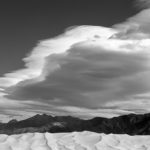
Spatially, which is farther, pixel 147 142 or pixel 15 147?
pixel 147 142

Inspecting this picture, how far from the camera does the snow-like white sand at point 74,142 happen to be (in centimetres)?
1148

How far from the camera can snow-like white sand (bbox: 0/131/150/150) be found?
1148 cm

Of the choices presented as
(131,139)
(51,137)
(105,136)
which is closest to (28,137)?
(51,137)

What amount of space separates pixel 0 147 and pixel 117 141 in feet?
12.9

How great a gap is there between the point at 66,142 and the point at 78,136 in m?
1.10

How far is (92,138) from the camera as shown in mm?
12977

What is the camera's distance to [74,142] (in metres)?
12.2

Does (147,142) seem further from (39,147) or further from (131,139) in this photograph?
(39,147)

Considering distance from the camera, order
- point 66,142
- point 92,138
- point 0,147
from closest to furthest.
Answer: point 0,147 < point 66,142 < point 92,138

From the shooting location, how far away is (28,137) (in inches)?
507

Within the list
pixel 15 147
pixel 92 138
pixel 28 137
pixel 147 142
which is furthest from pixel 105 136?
pixel 15 147

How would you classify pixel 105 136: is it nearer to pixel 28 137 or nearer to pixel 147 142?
pixel 147 142

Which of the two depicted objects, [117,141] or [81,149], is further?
[117,141]

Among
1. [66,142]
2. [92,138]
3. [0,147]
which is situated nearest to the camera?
[0,147]
